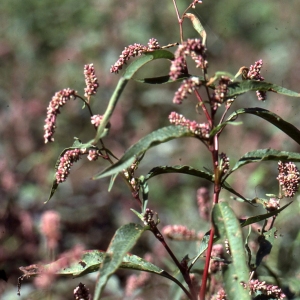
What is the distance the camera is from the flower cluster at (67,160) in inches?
58.5

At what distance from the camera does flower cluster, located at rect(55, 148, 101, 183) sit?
4.88ft

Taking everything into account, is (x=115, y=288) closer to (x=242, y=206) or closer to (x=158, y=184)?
(x=242, y=206)

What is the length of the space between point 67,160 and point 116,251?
0.31 m

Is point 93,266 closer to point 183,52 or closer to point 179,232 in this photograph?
point 183,52

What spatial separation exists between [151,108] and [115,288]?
2.67m

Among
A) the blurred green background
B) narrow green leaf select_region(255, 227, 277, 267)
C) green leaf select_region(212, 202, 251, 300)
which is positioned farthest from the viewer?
the blurred green background

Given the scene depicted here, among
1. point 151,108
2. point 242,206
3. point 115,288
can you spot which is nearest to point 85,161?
point 151,108

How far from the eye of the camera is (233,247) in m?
1.25

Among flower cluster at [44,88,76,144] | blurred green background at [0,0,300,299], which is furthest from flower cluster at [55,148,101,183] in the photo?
blurred green background at [0,0,300,299]

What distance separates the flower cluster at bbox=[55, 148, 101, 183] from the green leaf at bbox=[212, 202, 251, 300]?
13.9 inches

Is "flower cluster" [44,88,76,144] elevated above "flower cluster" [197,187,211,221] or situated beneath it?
situated beneath

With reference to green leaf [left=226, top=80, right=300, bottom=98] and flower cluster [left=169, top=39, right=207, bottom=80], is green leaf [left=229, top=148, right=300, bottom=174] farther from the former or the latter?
flower cluster [left=169, top=39, right=207, bottom=80]

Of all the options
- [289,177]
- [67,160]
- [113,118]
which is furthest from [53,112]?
[113,118]

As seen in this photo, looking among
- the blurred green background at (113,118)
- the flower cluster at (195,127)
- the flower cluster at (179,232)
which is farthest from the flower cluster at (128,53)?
the blurred green background at (113,118)
